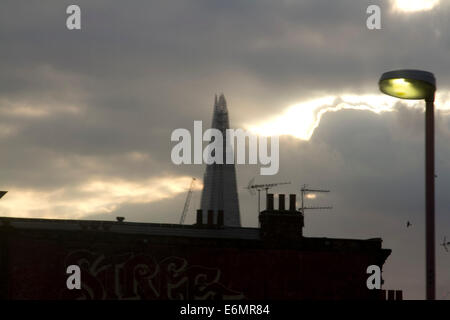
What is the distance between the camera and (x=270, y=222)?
172 feet

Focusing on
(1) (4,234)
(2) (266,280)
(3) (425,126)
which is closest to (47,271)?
(1) (4,234)

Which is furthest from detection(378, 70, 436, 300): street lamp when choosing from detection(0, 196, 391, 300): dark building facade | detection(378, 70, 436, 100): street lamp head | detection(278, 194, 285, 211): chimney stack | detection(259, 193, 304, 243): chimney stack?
detection(278, 194, 285, 211): chimney stack

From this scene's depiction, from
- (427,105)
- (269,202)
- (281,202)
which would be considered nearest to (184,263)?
(269,202)

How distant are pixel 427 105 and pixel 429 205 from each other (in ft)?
7.24

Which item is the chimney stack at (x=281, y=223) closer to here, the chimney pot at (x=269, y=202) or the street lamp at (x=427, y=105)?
the chimney pot at (x=269, y=202)

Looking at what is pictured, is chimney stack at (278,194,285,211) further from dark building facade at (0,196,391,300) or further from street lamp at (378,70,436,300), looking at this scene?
street lamp at (378,70,436,300)

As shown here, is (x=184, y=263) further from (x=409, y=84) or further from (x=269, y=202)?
(x=409, y=84)

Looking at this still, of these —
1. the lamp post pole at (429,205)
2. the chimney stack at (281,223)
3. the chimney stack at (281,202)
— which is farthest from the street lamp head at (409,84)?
the chimney stack at (281,202)

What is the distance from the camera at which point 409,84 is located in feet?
51.0

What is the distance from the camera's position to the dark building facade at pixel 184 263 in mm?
47375

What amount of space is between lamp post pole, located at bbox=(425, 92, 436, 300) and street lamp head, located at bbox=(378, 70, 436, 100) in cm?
38
